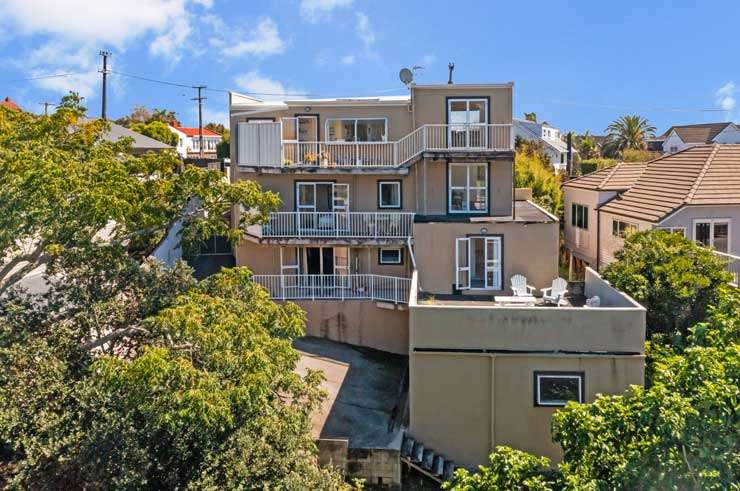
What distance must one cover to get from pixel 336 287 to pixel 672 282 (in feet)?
36.6

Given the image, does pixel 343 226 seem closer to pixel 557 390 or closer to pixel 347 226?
pixel 347 226

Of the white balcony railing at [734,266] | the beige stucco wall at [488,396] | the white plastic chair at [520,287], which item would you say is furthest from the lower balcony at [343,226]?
the white balcony railing at [734,266]

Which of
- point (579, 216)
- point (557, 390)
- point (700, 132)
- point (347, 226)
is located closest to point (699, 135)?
point (700, 132)

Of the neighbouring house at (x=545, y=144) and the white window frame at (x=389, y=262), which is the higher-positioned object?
the neighbouring house at (x=545, y=144)

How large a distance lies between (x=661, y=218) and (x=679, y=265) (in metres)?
5.52

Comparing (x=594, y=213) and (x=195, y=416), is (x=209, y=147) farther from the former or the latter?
(x=195, y=416)

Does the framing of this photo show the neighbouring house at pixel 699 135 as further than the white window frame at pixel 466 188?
Yes

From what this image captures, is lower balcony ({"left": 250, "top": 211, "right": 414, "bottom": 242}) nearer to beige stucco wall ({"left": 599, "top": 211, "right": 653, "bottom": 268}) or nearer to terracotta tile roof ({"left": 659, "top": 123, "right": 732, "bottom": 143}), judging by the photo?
beige stucco wall ({"left": 599, "top": 211, "right": 653, "bottom": 268})

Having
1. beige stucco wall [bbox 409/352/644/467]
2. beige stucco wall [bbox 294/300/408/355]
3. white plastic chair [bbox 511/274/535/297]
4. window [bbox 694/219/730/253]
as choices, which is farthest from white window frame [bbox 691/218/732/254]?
beige stucco wall [bbox 294/300/408/355]

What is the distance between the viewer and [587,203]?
29.6 metres

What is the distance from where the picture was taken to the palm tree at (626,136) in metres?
64.8

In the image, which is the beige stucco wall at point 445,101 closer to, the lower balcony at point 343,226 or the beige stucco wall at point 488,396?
the lower balcony at point 343,226

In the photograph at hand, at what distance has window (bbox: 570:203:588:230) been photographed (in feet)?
97.9

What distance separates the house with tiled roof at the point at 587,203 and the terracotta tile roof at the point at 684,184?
2.93 feet
